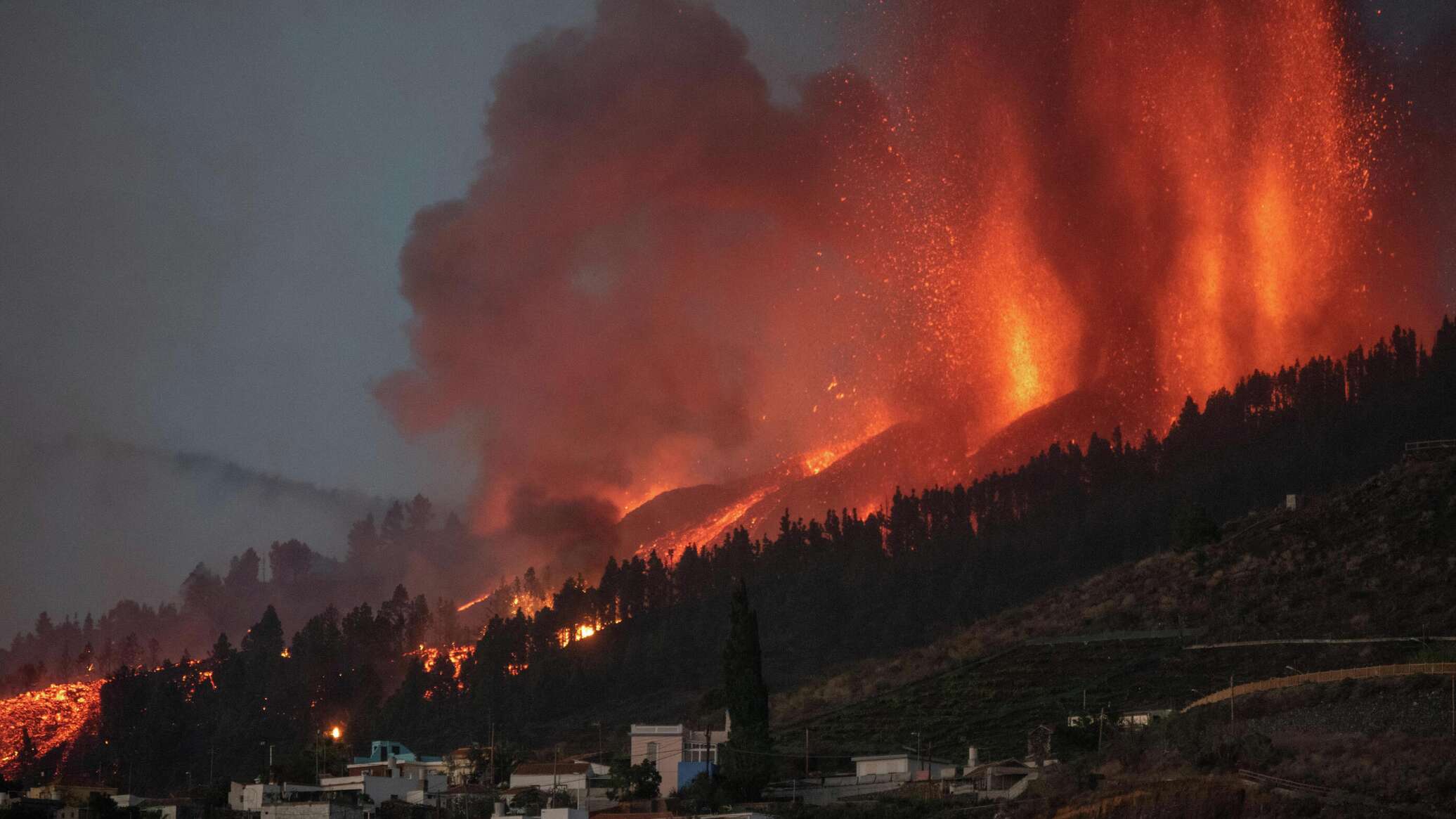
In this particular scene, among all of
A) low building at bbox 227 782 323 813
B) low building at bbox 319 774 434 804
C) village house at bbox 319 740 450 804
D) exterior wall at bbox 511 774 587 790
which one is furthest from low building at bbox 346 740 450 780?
exterior wall at bbox 511 774 587 790

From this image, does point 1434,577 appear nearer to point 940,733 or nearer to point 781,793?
point 940,733

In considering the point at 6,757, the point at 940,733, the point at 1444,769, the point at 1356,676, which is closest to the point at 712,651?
the point at 940,733

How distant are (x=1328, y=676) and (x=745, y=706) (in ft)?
96.1

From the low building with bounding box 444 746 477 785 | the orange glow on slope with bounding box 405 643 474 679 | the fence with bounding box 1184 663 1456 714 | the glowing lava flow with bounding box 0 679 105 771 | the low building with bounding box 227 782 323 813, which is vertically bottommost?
the low building with bounding box 227 782 323 813

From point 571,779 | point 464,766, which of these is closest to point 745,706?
point 571,779

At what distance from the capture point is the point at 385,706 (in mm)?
149375

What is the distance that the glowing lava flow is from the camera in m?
159

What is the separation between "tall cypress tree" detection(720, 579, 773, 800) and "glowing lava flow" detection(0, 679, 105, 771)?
73769 mm

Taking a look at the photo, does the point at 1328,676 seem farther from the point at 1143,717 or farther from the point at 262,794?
the point at 262,794

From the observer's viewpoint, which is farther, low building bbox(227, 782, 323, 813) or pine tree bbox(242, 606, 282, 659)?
pine tree bbox(242, 606, 282, 659)

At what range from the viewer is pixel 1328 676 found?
8238cm

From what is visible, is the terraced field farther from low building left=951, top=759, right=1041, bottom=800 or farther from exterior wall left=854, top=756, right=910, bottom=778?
low building left=951, top=759, right=1041, bottom=800

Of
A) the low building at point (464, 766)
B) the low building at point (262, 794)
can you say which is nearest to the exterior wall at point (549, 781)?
the low building at point (464, 766)

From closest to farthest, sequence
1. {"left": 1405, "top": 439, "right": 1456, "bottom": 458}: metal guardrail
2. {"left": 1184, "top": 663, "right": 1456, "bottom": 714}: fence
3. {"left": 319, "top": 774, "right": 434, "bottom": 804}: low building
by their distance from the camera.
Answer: {"left": 1184, "top": 663, "right": 1456, "bottom": 714}: fence
{"left": 319, "top": 774, "right": 434, "bottom": 804}: low building
{"left": 1405, "top": 439, "right": 1456, "bottom": 458}: metal guardrail
